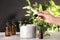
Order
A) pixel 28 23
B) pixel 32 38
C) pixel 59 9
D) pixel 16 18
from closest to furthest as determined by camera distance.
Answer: pixel 32 38 → pixel 28 23 → pixel 59 9 → pixel 16 18

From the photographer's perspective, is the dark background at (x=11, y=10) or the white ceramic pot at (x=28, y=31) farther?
the dark background at (x=11, y=10)

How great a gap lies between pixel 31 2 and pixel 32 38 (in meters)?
0.91

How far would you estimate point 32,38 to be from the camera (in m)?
Result: 1.09

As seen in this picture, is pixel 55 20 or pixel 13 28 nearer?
pixel 55 20

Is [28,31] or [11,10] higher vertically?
[11,10]

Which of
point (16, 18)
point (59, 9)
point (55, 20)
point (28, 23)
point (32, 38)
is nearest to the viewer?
point (55, 20)

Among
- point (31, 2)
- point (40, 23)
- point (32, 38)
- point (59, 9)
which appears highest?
point (31, 2)

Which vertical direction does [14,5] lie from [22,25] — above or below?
above

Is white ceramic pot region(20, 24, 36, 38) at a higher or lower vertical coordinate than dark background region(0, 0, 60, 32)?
lower

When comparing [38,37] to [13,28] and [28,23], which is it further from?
[13,28]

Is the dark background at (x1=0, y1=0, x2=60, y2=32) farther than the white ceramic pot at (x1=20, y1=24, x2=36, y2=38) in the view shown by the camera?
Yes

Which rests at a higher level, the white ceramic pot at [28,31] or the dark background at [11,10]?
the dark background at [11,10]

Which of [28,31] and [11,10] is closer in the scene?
[28,31]

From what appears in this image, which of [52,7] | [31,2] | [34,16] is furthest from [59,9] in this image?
[31,2]
